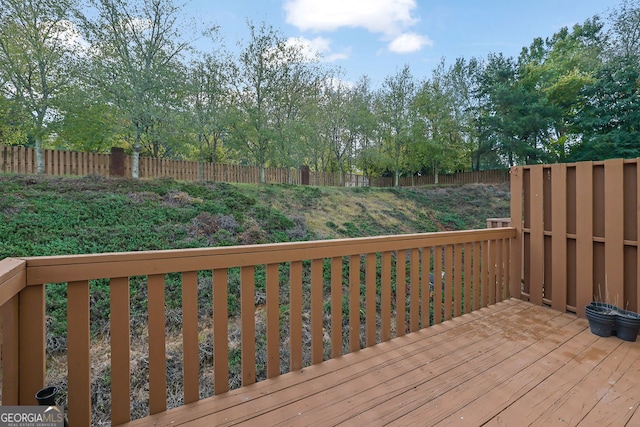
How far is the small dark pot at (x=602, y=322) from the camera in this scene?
7.08ft

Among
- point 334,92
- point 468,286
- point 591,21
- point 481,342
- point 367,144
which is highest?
point 591,21

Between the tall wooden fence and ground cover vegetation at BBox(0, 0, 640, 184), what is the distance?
1.49 ft

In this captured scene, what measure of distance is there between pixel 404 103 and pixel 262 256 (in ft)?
55.2

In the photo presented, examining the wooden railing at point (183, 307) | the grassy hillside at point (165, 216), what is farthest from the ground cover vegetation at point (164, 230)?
the wooden railing at point (183, 307)

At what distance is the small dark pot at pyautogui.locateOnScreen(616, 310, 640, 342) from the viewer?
209 cm

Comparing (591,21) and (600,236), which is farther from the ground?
(591,21)

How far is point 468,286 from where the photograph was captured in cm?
267

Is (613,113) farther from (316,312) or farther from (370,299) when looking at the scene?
(316,312)

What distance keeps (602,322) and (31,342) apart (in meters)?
3.23

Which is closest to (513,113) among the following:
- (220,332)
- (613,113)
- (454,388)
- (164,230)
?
(613,113)

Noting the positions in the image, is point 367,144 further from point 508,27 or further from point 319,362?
point 319,362

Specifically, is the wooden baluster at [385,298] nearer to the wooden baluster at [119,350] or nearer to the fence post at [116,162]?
the wooden baluster at [119,350]

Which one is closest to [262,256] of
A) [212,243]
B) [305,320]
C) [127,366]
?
[127,366]

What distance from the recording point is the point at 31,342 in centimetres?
111
